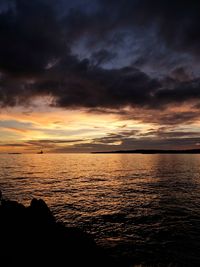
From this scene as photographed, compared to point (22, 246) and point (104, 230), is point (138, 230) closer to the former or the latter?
point (104, 230)

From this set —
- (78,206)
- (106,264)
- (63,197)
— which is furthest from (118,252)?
(63,197)

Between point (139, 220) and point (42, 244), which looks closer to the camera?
point (42, 244)

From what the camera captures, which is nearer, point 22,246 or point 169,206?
point 22,246

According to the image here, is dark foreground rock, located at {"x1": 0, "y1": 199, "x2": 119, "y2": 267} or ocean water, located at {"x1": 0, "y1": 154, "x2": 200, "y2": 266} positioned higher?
dark foreground rock, located at {"x1": 0, "y1": 199, "x2": 119, "y2": 267}

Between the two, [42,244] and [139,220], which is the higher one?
[42,244]

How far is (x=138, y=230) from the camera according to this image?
23422 millimetres

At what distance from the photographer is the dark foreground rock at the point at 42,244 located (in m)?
14.3

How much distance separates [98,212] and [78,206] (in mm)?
4682

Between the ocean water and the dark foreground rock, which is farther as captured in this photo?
the ocean water

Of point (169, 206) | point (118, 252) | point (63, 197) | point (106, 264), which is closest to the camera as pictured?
point (106, 264)

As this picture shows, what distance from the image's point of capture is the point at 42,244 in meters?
16.5

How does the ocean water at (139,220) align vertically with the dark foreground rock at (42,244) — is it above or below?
below

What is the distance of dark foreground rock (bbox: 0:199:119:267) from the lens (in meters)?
14.3

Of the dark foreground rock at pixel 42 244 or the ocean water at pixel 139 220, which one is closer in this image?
the dark foreground rock at pixel 42 244
